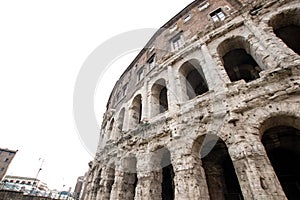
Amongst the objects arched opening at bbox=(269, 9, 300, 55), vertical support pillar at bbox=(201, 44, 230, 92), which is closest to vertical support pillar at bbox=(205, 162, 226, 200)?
vertical support pillar at bbox=(201, 44, 230, 92)

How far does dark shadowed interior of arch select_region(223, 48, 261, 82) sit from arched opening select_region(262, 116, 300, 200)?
10.8 ft

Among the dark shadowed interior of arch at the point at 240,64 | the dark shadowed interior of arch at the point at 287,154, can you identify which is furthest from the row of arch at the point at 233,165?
the dark shadowed interior of arch at the point at 240,64

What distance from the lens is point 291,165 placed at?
249 inches

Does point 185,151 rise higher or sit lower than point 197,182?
higher

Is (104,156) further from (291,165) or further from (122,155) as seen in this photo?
(291,165)

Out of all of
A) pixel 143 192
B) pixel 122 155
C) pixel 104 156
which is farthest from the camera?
pixel 104 156

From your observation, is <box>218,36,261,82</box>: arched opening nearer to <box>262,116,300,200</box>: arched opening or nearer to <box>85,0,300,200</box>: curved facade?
<box>85,0,300,200</box>: curved facade

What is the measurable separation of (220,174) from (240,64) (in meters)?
6.08

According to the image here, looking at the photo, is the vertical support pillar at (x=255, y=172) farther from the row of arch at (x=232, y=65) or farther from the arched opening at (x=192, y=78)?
the arched opening at (x=192, y=78)

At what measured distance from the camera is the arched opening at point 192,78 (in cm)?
820

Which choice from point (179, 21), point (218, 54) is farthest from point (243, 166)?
point (179, 21)

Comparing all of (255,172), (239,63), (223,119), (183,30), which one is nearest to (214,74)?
(223,119)

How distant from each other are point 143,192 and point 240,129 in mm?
4341

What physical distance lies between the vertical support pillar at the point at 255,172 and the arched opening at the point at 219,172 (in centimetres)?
213
